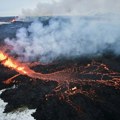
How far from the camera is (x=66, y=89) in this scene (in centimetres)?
2678

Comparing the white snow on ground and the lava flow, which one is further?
the lava flow

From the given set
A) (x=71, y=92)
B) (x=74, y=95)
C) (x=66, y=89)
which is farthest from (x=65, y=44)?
(x=74, y=95)

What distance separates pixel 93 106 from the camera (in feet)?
76.0

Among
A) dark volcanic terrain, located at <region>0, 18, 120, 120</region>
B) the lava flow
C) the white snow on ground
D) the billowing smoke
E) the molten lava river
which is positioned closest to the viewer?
dark volcanic terrain, located at <region>0, 18, 120, 120</region>

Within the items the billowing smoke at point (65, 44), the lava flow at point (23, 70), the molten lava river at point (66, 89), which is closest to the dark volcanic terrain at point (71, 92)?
the molten lava river at point (66, 89)

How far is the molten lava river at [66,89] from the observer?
2270cm

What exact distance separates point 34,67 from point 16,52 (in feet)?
37.2

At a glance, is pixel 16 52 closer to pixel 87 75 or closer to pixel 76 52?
pixel 76 52

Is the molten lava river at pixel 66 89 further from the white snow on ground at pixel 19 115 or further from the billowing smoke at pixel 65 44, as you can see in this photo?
the billowing smoke at pixel 65 44

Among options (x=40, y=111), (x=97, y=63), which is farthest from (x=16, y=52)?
(x=40, y=111)

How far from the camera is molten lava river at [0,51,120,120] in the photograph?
22703 mm

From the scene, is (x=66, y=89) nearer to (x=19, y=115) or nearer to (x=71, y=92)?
(x=71, y=92)

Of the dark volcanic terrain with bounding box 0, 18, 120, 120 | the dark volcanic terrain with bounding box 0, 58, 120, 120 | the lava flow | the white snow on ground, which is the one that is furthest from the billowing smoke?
the white snow on ground

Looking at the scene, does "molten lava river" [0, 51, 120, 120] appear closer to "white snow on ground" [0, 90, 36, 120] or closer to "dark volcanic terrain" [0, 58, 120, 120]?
"dark volcanic terrain" [0, 58, 120, 120]
